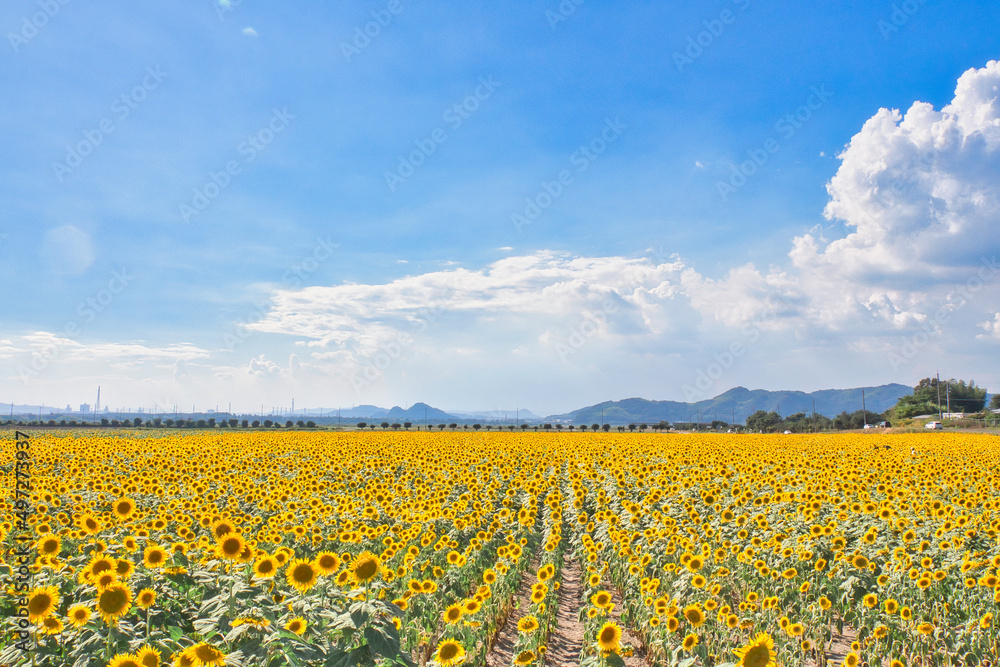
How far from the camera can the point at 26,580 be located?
16.4 feet

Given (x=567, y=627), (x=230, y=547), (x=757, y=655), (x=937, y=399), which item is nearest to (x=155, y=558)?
(x=230, y=547)

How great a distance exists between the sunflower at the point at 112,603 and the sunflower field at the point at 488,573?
15 mm

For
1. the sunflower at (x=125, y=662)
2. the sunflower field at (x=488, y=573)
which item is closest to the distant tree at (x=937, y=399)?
the sunflower field at (x=488, y=573)

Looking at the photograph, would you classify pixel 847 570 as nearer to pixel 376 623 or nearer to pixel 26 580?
pixel 376 623

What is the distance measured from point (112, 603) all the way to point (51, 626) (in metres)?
0.49

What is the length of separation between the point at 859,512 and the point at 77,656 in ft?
35.4

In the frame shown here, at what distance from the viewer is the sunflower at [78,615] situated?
3.99m

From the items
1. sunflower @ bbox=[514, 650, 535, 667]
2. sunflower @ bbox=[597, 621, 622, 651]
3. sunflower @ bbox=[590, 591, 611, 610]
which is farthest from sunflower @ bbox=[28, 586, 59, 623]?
sunflower @ bbox=[590, 591, 611, 610]

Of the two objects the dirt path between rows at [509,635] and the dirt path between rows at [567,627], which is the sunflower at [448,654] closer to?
the dirt path between rows at [509,635]

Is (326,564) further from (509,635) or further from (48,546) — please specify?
(509,635)

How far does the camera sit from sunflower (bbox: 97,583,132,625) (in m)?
3.83

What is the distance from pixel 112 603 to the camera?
387cm

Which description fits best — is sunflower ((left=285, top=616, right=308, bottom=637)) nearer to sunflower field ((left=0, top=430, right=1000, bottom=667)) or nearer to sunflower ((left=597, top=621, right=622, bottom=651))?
sunflower field ((left=0, top=430, right=1000, bottom=667))

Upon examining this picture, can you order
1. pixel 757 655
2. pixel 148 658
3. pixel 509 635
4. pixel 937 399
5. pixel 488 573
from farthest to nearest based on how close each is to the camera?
pixel 937 399, pixel 509 635, pixel 488 573, pixel 757 655, pixel 148 658
